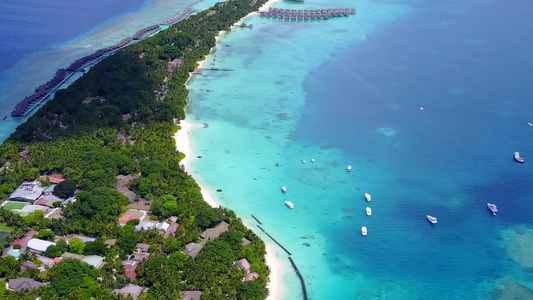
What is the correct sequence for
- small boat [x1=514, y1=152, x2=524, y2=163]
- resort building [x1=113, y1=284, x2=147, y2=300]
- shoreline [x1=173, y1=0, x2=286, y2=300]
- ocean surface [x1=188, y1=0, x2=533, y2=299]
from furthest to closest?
small boat [x1=514, y1=152, x2=524, y2=163] → ocean surface [x1=188, y1=0, x2=533, y2=299] → shoreline [x1=173, y1=0, x2=286, y2=300] → resort building [x1=113, y1=284, x2=147, y2=300]

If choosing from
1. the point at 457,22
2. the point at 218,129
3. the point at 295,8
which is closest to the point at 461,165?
the point at 218,129

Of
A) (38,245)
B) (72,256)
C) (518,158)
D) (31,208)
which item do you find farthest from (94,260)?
(518,158)

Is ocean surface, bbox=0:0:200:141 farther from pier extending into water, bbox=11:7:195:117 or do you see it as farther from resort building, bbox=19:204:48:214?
resort building, bbox=19:204:48:214

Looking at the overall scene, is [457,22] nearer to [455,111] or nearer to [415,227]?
[455,111]

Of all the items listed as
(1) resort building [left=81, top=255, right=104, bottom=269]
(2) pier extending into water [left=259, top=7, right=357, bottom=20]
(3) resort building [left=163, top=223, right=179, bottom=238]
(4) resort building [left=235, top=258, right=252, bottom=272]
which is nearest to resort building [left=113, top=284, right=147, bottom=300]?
(1) resort building [left=81, top=255, right=104, bottom=269]

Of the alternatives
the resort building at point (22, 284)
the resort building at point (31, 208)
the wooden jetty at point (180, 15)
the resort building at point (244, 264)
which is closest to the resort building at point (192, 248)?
the resort building at point (244, 264)

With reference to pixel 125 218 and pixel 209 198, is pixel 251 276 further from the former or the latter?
pixel 125 218
